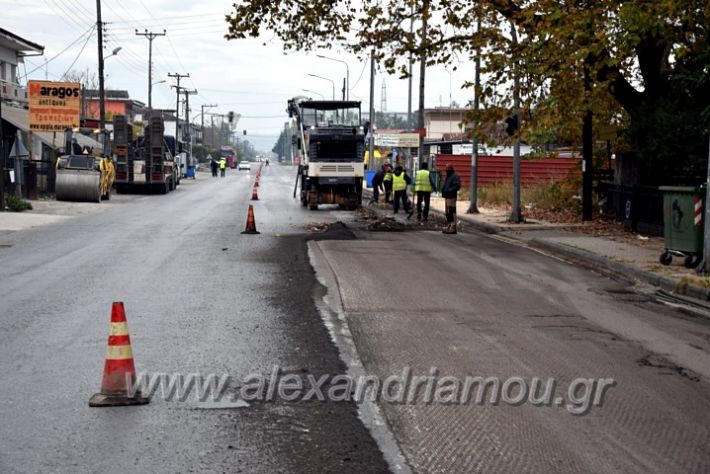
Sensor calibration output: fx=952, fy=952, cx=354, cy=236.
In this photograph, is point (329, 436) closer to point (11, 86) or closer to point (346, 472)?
point (346, 472)

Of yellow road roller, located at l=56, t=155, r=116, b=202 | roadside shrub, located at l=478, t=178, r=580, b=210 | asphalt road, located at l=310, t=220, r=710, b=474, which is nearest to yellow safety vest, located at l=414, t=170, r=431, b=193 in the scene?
roadside shrub, located at l=478, t=178, r=580, b=210

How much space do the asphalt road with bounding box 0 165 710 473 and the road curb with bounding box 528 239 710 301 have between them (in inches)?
21.7

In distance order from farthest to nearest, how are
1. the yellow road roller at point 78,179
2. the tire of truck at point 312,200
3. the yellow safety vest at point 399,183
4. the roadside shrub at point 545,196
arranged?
the yellow road roller at point 78,179 → the tire of truck at point 312,200 → the yellow safety vest at point 399,183 → the roadside shrub at point 545,196

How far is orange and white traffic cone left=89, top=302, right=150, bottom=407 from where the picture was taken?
6.82 m

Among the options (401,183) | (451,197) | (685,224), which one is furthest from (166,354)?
(401,183)

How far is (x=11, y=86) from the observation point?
48500 millimetres

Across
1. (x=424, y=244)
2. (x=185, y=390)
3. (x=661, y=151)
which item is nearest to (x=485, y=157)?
(x=661, y=151)

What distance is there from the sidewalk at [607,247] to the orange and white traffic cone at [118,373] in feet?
30.0

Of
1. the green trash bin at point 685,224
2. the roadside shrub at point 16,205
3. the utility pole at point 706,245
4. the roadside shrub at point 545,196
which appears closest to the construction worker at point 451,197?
the roadside shrub at point 545,196

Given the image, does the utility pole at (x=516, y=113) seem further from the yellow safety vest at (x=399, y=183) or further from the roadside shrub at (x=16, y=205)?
the roadside shrub at (x=16, y=205)

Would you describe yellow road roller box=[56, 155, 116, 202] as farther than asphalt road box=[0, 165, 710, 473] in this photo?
Yes

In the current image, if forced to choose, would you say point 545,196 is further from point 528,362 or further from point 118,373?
point 118,373

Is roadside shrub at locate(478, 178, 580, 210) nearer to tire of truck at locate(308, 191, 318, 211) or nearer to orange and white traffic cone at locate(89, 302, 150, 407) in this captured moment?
tire of truck at locate(308, 191, 318, 211)

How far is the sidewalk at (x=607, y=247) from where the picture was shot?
1445 centimetres
